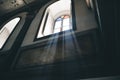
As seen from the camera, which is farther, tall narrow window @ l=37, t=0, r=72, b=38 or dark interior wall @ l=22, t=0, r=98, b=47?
tall narrow window @ l=37, t=0, r=72, b=38

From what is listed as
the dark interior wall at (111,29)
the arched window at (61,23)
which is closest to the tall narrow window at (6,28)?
the arched window at (61,23)

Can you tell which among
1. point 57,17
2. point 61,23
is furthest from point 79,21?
point 57,17

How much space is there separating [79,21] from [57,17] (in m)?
2.44

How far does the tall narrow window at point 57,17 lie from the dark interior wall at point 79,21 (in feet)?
1.05

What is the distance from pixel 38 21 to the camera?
16.9 feet

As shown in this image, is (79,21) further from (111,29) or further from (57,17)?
(57,17)

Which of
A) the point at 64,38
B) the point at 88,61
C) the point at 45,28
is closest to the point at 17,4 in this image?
the point at 45,28

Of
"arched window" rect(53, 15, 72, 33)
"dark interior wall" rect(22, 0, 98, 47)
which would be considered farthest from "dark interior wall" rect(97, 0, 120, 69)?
"arched window" rect(53, 15, 72, 33)

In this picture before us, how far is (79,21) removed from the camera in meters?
4.02

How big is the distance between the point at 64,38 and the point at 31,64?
3.39 ft

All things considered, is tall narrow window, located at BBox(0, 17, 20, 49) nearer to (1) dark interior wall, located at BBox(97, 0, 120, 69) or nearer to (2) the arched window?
(2) the arched window

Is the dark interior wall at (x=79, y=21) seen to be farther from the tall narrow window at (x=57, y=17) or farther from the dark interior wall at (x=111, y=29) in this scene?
the dark interior wall at (x=111, y=29)

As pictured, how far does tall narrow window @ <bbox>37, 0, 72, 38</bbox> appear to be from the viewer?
211 inches

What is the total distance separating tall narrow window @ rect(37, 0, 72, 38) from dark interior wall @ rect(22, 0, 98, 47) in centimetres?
32
